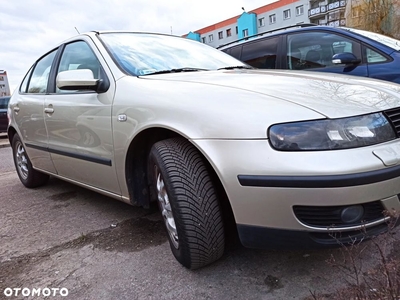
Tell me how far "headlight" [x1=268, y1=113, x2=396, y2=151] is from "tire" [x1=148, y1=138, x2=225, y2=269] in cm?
45

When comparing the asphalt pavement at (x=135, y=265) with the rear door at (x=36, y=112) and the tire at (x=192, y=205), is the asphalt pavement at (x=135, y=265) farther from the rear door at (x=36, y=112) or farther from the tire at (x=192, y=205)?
the rear door at (x=36, y=112)

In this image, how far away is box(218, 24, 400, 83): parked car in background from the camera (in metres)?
3.45

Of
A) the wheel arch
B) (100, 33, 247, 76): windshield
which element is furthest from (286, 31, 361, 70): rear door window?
the wheel arch

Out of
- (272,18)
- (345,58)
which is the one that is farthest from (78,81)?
(272,18)

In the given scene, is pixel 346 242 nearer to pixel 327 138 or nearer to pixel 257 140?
pixel 327 138

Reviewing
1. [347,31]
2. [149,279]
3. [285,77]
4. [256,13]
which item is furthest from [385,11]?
[256,13]

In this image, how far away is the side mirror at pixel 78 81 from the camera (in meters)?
2.23

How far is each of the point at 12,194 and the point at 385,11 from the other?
14416 millimetres

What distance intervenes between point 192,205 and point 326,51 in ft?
10.1

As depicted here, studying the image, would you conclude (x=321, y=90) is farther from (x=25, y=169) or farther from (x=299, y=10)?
(x=299, y=10)

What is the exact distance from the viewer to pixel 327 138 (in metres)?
1.42

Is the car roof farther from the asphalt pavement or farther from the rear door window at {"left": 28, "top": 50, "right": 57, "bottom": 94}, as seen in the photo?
the rear door window at {"left": 28, "top": 50, "right": 57, "bottom": 94}

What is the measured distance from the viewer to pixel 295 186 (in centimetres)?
140

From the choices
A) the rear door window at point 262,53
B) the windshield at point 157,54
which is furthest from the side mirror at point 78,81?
the rear door window at point 262,53
